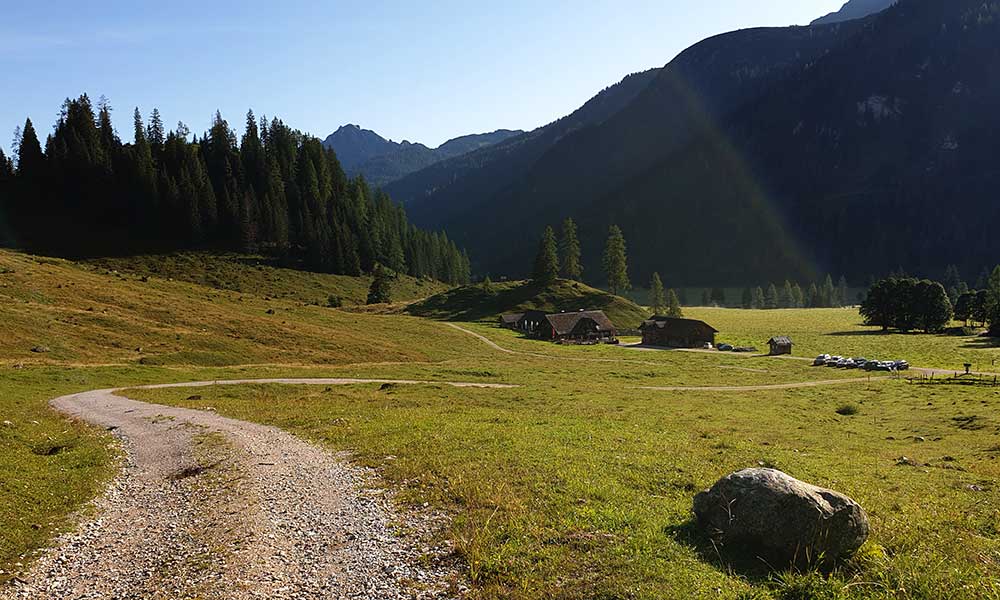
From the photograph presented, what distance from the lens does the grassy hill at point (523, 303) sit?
13838 centimetres

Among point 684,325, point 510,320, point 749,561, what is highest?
point 749,561

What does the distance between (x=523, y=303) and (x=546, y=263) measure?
17089mm

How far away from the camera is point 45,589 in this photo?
33.5 feet

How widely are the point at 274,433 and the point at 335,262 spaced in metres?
143

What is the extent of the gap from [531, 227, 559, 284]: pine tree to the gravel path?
13358cm

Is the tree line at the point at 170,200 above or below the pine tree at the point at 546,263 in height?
above

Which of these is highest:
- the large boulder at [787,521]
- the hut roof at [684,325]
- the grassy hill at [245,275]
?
the grassy hill at [245,275]

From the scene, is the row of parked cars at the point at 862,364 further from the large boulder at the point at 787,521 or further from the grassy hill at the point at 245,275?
the grassy hill at the point at 245,275

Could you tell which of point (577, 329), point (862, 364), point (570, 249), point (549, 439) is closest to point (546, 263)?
point (570, 249)

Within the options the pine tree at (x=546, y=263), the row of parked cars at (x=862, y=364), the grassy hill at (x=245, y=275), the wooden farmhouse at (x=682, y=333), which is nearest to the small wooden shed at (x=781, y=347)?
the row of parked cars at (x=862, y=364)

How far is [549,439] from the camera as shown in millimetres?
22391

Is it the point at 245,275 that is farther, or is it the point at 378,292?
the point at 378,292

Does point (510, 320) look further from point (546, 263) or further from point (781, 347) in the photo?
point (781, 347)

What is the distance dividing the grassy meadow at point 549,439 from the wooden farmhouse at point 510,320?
5117 cm
